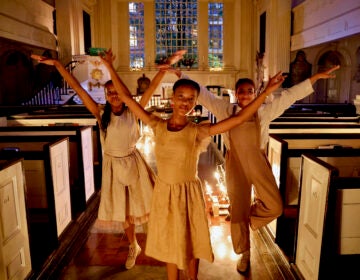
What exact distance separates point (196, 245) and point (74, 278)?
3.64 feet

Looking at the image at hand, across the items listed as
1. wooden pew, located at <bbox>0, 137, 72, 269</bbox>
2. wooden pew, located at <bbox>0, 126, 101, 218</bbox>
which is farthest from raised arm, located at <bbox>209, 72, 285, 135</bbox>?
wooden pew, located at <bbox>0, 126, 101, 218</bbox>

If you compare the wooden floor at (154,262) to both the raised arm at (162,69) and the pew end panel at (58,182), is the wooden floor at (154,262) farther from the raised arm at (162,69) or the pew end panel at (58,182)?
the raised arm at (162,69)

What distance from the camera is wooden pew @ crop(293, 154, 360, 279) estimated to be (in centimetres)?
197

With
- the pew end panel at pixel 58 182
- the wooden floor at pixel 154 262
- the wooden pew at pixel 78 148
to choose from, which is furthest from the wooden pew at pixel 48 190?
the wooden pew at pixel 78 148

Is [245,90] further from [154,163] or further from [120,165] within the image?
[154,163]

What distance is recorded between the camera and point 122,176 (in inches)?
94.0

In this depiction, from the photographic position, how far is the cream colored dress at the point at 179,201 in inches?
73.8

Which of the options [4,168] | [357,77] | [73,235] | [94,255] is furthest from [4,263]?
[357,77]

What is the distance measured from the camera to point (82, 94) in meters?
2.34

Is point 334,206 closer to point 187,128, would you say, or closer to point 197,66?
point 187,128

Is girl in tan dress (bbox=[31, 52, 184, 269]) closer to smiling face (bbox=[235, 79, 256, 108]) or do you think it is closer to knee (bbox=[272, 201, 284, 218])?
smiling face (bbox=[235, 79, 256, 108])

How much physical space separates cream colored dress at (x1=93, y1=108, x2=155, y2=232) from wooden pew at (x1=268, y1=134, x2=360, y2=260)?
112 cm

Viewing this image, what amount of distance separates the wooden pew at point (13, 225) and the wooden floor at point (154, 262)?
0.36 m

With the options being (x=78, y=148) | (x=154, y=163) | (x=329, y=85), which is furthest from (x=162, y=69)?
(x=329, y=85)
